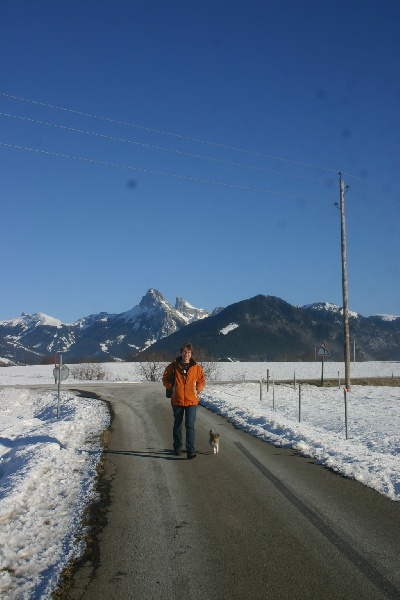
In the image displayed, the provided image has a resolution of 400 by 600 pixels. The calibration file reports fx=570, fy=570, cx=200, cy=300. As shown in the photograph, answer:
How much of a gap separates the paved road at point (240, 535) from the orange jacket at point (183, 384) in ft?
3.70

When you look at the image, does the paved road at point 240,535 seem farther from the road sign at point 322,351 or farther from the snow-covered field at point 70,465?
the road sign at point 322,351

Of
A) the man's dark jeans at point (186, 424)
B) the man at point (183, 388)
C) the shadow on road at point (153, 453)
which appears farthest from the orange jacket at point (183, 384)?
the shadow on road at point (153, 453)

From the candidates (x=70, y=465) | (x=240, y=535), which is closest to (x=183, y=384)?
(x=70, y=465)

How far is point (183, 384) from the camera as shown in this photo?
10.8 meters

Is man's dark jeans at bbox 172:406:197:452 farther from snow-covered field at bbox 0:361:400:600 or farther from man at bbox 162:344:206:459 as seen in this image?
snow-covered field at bbox 0:361:400:600

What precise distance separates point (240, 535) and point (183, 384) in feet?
16.2

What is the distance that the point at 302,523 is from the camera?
6406mm

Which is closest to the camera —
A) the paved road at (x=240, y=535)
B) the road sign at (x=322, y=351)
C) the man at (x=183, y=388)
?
the paved road at (x=240, y=535)

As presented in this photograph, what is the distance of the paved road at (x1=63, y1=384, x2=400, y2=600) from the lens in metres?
4.71

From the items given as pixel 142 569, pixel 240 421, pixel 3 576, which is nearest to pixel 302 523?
pixel 142 569

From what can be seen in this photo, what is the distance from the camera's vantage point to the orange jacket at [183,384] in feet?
35.4

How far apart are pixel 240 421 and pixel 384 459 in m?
6.82

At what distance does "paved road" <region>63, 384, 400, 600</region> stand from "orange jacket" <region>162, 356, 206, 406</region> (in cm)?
113

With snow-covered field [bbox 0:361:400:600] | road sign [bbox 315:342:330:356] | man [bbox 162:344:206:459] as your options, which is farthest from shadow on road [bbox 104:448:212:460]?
road sign [bbox 315:342:330:356]
